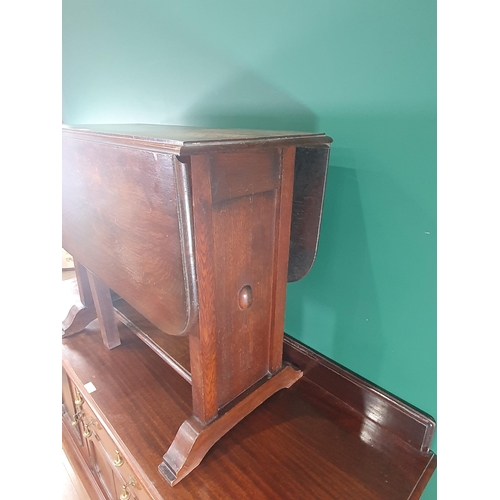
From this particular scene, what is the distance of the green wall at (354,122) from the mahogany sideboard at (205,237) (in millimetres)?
95

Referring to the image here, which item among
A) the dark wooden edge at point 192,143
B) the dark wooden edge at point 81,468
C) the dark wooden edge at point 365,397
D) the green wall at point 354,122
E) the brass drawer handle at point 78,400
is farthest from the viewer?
the dark wooden edge at point 81,468

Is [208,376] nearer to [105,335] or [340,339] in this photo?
[340,339]

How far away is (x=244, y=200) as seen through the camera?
0.69 metres

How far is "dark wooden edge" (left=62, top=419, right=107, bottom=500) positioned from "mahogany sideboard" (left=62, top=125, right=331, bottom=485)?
0.68m

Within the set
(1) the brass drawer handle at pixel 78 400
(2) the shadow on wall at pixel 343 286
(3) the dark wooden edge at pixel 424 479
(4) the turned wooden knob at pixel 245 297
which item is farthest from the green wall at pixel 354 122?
(1) the brass drawer handle at pixel 78 400

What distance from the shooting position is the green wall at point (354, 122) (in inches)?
27.0

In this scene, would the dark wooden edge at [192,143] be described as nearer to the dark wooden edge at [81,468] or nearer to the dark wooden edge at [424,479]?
the dark wooden edge at [424,479]

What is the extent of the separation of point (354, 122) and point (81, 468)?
1.48m

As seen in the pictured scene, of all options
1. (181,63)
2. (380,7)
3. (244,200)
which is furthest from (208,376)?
(181,63)

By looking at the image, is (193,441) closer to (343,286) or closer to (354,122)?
(343,286)

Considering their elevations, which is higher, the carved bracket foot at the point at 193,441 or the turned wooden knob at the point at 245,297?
the turned wooden knob at the point at 245,297
